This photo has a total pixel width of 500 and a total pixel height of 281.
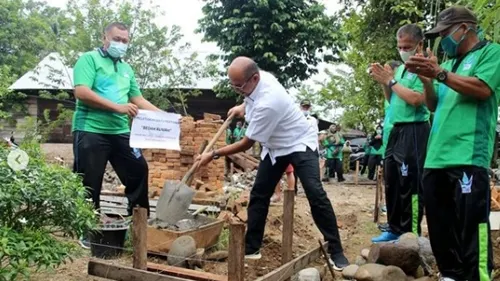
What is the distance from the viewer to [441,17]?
302 cm

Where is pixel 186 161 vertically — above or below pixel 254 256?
above

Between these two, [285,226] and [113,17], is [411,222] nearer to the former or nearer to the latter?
[285,226]

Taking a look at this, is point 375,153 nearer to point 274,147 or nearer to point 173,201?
point 274,147

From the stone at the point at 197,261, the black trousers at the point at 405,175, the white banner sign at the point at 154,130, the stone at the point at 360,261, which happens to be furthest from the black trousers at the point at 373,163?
the stone at the point at 197,261

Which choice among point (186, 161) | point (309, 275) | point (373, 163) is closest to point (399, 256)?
point (309, 275)

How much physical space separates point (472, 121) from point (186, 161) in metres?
5.98

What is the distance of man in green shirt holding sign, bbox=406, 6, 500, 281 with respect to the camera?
2.76 metres

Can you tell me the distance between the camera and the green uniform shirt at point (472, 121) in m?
2.78

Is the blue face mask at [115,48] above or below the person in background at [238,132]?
above

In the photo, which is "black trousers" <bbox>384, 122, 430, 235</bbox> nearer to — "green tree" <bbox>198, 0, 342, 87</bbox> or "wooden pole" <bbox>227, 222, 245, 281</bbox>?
"wooden pole" <bbox>227, 222, 245, 281</bbox>

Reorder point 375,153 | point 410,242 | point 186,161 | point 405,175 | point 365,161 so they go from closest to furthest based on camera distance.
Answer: point 410,242 < point 405,175 < point 186,161 < point 375,153 < point 365,161

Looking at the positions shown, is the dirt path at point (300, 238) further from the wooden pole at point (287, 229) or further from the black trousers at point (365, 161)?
the black trousers at point (365, 161)

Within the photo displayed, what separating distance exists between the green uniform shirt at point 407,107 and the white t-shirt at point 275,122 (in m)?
0.85

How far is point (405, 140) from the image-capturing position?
4078mm
